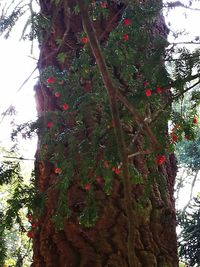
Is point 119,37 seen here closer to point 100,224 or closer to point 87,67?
point 87,67

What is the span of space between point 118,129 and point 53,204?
0.89 metres

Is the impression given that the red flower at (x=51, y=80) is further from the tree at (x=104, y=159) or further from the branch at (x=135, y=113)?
the branch at (x=135, y=113)

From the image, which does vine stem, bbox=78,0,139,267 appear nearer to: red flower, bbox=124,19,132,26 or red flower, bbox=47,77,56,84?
red flower, bbox=124,19,132,26

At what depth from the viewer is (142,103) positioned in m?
1.49

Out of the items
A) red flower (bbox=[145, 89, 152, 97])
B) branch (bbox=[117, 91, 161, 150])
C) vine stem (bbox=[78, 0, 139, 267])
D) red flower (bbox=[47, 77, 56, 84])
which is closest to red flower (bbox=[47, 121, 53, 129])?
red flower (bbox=[47, 77, 56, 84])

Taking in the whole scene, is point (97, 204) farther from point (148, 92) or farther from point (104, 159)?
point (148, 92)

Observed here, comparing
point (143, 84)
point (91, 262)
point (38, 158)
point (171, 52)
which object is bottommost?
point (91, 262)

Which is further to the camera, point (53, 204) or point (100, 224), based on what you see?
point (53, 204)

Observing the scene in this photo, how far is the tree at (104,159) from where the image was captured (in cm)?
154

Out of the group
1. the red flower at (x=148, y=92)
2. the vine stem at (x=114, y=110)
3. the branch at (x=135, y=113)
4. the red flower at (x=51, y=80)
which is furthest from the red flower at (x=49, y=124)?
the vine stem at (x=114, y=110)

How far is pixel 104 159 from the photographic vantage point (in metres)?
1.54

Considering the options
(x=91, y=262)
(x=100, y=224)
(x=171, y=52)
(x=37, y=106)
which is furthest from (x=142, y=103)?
(x=37, y=106)

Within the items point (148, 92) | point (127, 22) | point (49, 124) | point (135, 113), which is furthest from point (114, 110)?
point (49, 124)

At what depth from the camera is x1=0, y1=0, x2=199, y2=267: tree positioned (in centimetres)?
154
